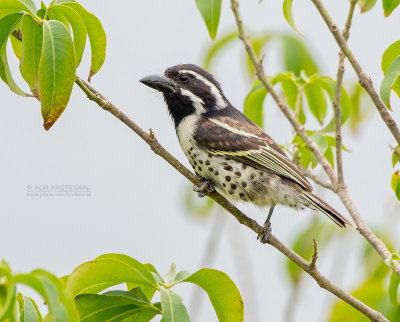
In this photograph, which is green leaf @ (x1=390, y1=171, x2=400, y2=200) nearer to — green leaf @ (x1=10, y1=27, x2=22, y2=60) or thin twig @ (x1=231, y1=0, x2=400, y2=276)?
thin twig @ (x1=231, y1=0, x2=400, y2=276)

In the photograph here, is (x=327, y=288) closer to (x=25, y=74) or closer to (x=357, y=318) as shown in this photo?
(x=357, y=318)

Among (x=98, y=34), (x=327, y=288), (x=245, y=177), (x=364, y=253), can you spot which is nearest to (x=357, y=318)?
(x=327, y=288)

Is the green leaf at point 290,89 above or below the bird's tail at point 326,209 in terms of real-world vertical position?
above

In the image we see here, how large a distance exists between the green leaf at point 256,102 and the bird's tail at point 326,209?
25.7 inches

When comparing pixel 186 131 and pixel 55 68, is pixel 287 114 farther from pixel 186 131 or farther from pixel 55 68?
pixel 55 68

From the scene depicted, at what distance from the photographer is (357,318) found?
13.1 ft

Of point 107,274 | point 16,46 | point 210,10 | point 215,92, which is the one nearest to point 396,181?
point 210,10

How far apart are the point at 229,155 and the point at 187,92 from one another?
76 cm

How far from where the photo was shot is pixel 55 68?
3016mm

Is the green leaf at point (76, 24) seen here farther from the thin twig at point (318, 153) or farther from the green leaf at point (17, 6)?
the thin twig at point (318, 153)

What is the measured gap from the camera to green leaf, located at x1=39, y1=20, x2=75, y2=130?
299cm

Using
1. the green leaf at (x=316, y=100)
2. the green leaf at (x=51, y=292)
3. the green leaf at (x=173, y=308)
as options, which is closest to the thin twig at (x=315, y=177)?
the green leaf at (x=316, y=100)

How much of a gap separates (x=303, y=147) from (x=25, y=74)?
7.59ft

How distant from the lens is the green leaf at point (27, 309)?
9.08 feet
